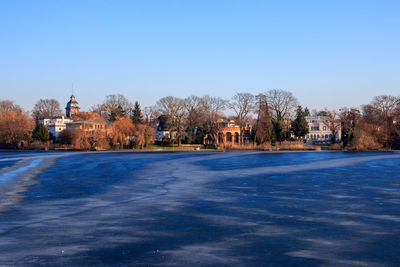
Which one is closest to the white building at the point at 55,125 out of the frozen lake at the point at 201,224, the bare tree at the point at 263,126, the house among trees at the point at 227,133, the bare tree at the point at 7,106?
the bare tree at the point at 7,106

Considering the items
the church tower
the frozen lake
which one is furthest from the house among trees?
the church tower

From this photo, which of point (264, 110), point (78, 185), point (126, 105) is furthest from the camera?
point (126, 105)

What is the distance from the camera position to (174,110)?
69.4 meters

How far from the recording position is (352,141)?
173ft

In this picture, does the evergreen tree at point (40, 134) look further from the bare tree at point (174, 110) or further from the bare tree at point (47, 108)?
the bare tree at point (47, 108)

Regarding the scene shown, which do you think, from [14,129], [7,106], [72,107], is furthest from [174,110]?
[72,107]

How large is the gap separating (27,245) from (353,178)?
17.2 metres

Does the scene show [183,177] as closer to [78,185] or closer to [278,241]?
[78,185]

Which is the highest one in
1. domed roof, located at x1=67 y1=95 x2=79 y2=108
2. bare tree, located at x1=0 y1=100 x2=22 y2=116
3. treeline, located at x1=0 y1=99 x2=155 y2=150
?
domed roof, located at x1=67 y1=95 x2=79 y2=108

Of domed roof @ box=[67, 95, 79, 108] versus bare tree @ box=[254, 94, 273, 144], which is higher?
domed roof @ box=[67, 95, 79, 108]

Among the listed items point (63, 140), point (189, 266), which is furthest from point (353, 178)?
point (63, 140)

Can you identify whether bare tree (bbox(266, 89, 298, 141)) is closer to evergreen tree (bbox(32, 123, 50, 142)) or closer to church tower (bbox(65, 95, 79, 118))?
evergreen tree (bbox(32, 123, 50, 142))

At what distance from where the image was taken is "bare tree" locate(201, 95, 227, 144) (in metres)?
64.9

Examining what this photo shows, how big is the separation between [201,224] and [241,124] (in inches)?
2165
